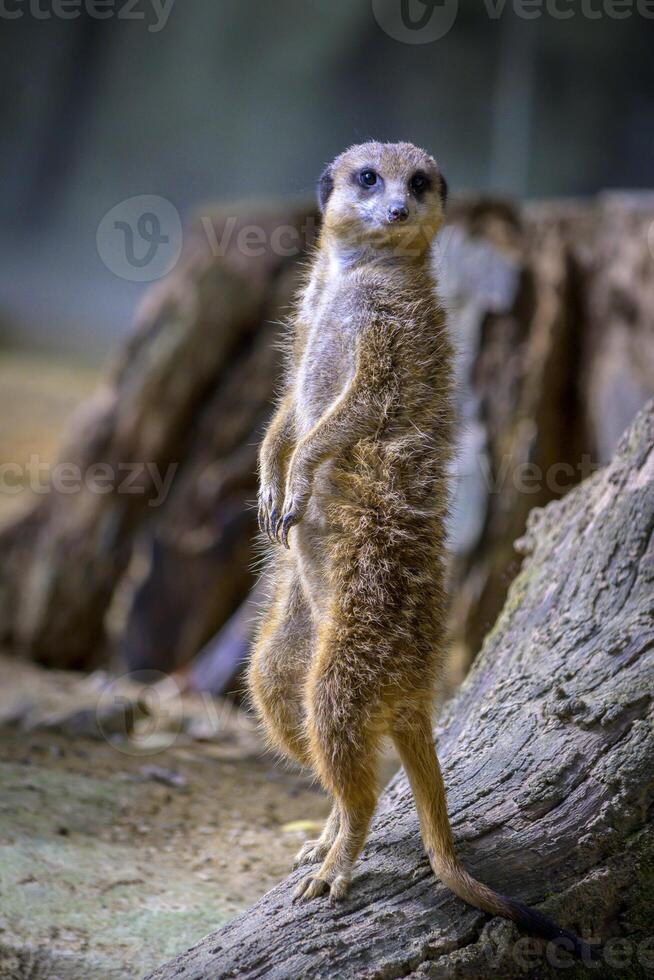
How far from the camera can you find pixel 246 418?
549cm

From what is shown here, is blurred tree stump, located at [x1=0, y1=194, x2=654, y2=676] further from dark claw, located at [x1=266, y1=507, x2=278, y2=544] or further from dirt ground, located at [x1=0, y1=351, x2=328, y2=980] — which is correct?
dark claw, located at [x1=266, y1=507, x2=278, y2=544]

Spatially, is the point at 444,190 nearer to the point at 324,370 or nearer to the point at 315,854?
the point at 324,370

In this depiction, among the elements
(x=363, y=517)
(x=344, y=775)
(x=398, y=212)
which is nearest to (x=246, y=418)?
(x=398, y=212)

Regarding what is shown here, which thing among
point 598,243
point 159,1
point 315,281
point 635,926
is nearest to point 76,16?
point 159,1

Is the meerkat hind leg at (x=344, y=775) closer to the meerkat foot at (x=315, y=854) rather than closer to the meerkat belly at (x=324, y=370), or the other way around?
the meerkat foot at (x=315, y=854)

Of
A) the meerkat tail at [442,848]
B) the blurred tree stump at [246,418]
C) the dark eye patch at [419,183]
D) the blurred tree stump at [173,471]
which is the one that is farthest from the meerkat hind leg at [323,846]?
the blurred tree stump at [173,471]

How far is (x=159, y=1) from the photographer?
7.59 metres

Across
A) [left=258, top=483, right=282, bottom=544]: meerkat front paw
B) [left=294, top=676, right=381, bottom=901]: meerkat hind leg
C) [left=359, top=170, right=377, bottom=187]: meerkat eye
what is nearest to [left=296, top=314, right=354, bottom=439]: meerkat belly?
[left=258, top=483, right=282, bottom=544]: meerkat front paw

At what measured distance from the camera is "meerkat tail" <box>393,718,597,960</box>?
1.86 metres

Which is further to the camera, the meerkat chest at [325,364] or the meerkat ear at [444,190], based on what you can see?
the meerkat ear at [444,190]

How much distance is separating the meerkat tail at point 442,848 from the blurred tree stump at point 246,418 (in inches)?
100

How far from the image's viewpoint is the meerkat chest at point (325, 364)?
2.34 meters

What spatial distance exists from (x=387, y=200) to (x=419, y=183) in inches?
5.0

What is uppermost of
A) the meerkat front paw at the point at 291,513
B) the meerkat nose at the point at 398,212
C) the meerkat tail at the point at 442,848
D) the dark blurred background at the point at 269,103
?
the dark blurred background at the point at 269,103
